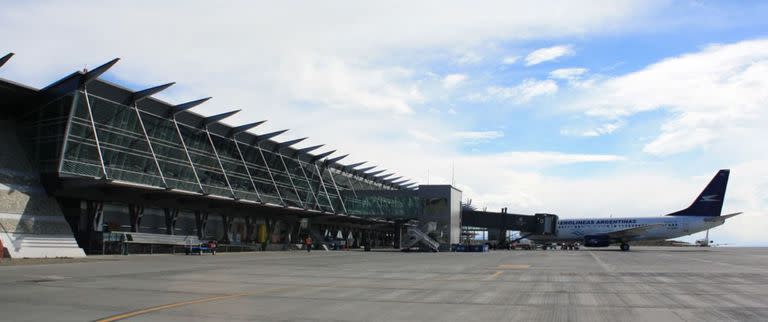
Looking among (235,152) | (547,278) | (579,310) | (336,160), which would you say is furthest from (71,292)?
(336,160)

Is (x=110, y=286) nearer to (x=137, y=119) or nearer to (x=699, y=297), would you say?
(x=699, y=297)

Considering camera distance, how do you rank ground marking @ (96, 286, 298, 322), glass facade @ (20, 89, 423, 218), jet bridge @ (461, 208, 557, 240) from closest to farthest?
ground marking @ (96, 286, 298, 322)
glass facade @ (20, 89, 423, 218)
jet bridge @ (461, 208, 557, 240)

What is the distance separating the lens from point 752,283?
2053 centimetres

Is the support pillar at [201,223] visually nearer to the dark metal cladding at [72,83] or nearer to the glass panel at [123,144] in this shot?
the glass panel at [123,144]

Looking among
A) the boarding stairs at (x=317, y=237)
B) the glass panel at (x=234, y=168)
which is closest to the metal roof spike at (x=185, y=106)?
the glass panel at (x=234, y=168)

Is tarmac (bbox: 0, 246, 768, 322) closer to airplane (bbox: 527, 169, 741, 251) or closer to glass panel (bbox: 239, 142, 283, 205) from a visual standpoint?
glass panel (bbox: 239, 142, 283, 205)

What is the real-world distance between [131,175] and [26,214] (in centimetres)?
884

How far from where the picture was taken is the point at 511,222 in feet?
318

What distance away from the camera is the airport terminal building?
38.0 metres

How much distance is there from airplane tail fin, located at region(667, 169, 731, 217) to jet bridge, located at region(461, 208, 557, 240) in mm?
20608

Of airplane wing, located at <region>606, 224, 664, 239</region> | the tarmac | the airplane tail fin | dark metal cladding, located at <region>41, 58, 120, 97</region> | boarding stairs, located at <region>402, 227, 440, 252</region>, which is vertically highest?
dark metal cladding, located at <region>41, 58, 120, 97</region>

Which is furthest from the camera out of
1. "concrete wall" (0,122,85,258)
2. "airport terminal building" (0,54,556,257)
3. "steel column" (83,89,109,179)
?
"steel column" (83,89,109,179)

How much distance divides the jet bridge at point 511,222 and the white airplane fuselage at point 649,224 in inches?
140

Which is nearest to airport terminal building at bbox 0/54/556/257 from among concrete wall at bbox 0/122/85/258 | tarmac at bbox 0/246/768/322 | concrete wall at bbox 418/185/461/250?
concrete wall at bbox 0/122/85/258
